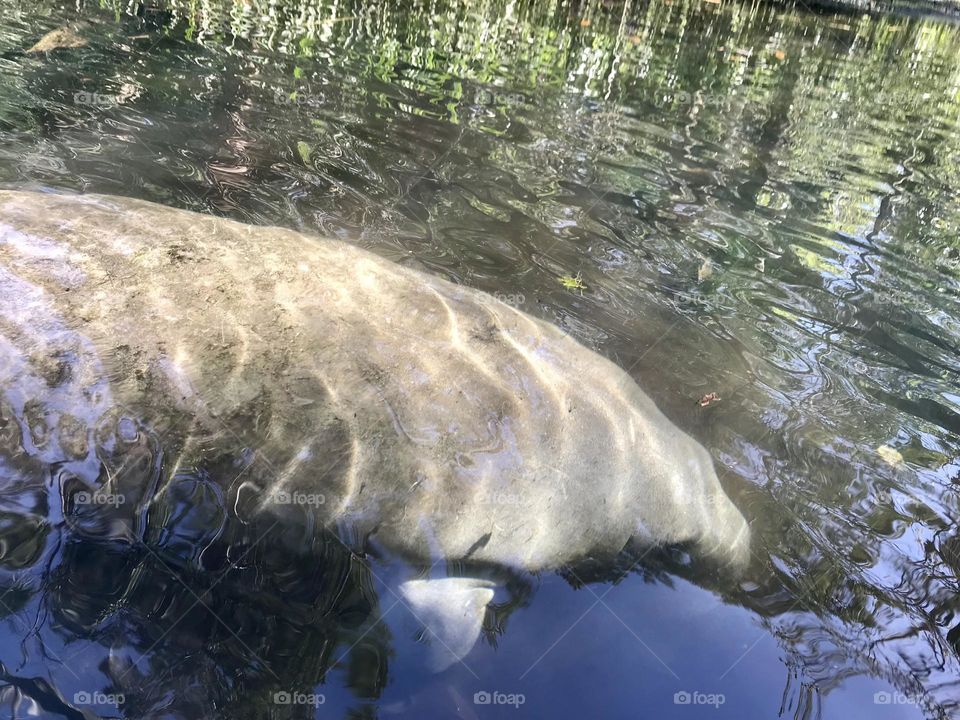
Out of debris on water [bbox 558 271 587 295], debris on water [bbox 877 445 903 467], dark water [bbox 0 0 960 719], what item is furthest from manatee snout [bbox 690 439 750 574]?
debris on water [bbox 558 271 587 295]

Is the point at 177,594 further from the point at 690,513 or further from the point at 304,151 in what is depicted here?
the point at 304,151

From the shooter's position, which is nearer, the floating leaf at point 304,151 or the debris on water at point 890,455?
the debris on water at point 890,455

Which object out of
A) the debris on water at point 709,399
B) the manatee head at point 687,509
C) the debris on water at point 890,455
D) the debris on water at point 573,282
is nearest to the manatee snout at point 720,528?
the manatee head at point 687,509

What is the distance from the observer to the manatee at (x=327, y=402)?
2.54m

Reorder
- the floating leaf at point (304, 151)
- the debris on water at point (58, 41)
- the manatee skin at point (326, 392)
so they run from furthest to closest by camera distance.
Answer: the debris on water at point (58, 41) → the floating leaf at point (304, 151) → the manatee skin at point (326, 392)

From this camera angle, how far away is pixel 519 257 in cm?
530

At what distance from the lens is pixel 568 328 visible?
449 cm

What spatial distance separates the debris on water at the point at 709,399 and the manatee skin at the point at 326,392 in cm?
98

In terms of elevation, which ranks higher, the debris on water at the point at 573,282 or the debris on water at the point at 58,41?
the debris on water at the point at 58,41

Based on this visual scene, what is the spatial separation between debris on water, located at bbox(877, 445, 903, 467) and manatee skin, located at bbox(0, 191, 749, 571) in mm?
1336

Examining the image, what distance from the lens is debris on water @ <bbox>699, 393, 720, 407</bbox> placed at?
426 cm

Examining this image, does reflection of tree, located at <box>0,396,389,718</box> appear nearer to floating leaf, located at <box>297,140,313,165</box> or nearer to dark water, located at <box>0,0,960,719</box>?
dark water, located at <box>0,0,960,719</box>

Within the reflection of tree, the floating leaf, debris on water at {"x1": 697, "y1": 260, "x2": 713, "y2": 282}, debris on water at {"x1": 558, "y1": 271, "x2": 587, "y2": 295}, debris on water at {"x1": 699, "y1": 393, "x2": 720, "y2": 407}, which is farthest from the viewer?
the floating leaf

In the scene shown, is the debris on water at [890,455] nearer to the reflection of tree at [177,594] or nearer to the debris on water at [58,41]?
the reflection of tree at [177,594]
